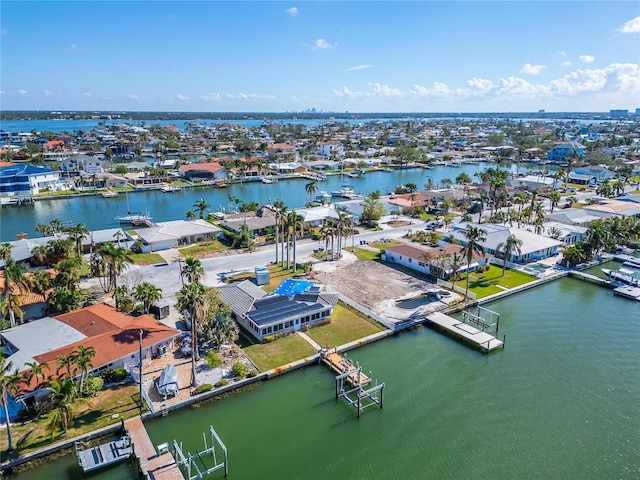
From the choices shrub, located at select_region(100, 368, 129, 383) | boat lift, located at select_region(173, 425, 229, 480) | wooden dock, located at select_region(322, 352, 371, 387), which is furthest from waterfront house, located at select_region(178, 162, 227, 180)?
boat lift, located at select_region(173, 425, 229, 480)

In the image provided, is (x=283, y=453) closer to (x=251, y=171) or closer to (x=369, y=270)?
(x=369, y=270)

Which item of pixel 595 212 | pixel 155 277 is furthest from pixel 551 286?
pixel 155 277

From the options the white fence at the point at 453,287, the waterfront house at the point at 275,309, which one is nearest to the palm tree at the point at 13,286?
the waterfront house at the point at 275,309

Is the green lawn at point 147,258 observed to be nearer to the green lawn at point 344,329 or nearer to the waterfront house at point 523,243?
the green lawn at point 344,329

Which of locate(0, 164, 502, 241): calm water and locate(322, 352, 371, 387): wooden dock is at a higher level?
locate(0, 164, 502, 241): calm water

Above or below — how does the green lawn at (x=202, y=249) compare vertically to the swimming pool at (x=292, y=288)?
below

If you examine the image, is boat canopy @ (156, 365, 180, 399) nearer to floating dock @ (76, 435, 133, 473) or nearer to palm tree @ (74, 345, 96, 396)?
floating dock @ (76, 435, 133, 473)
